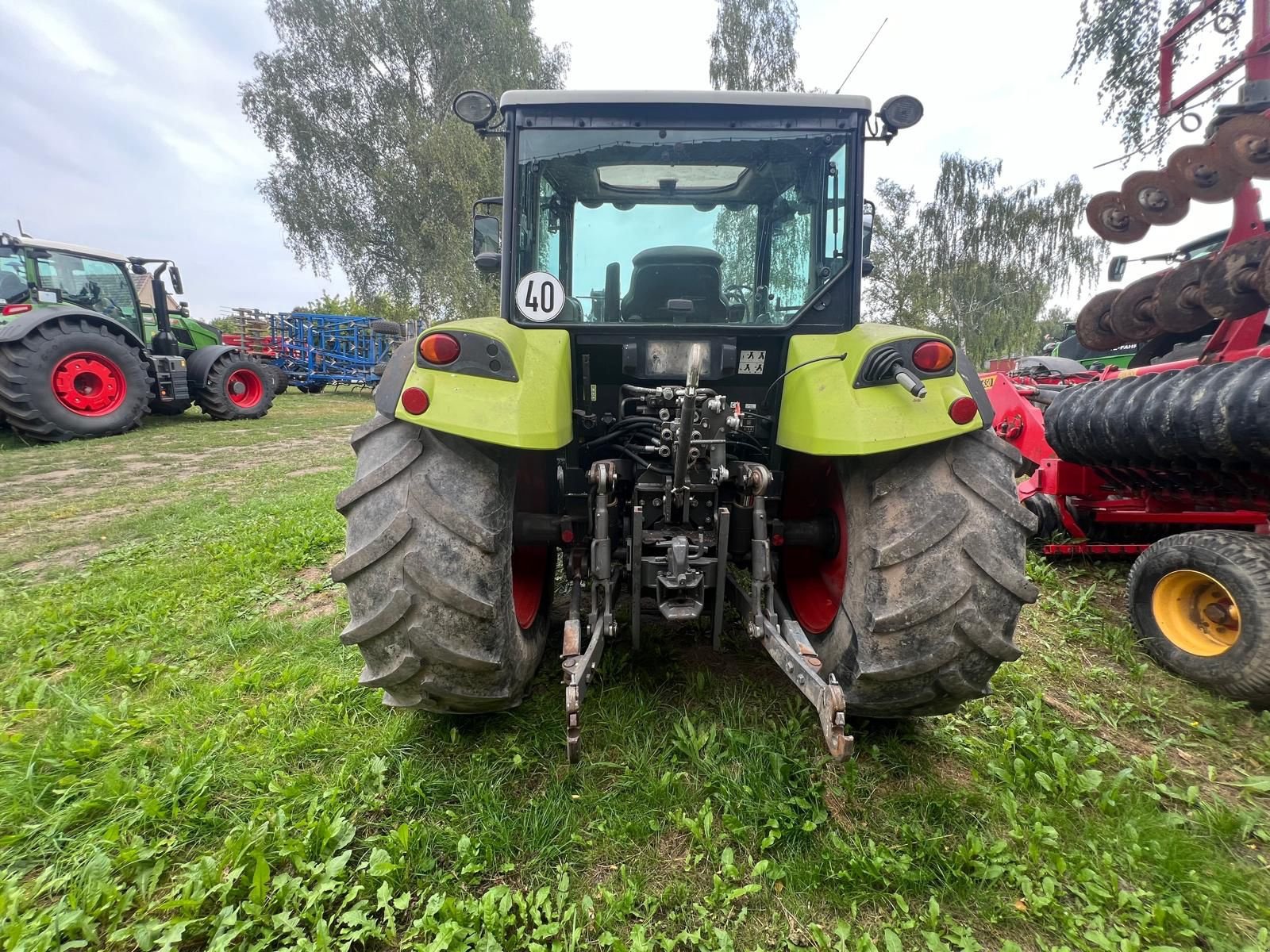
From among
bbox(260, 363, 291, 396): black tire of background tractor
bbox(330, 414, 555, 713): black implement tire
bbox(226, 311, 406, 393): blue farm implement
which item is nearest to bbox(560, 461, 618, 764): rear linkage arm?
bbox(330, 414, 555, 713): black implement tire

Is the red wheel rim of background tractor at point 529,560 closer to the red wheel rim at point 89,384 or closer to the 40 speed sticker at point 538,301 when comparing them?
the 40 speed sticker at point 538,301

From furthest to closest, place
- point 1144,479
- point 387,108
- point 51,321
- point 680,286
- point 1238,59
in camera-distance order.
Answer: point 387,108 < point 51,321 < point 1238,59 < point 1144,479 < point 680,286

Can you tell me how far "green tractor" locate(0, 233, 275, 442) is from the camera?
7652mm

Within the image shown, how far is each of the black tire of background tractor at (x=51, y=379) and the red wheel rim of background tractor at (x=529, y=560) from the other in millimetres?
8414

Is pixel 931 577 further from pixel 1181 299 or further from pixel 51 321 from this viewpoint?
pixel 51 321

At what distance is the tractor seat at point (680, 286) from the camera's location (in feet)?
7.77

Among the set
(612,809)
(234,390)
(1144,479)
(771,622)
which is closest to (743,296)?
(771,622)

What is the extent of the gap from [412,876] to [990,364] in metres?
10.2

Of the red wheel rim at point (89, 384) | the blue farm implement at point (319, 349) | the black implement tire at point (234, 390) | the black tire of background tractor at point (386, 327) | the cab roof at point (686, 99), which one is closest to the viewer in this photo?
the cab roof at point (686, 99)

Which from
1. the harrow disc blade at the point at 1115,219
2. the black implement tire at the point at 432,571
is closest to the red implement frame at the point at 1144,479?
the harrow disc blade at the point at 1115,219

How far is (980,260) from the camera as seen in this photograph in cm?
2511

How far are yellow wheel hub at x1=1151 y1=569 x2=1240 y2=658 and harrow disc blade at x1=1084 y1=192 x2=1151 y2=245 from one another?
298 cm

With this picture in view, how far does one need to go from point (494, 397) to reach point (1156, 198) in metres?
4.91

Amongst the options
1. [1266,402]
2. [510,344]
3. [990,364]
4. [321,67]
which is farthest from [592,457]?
[321,67]
